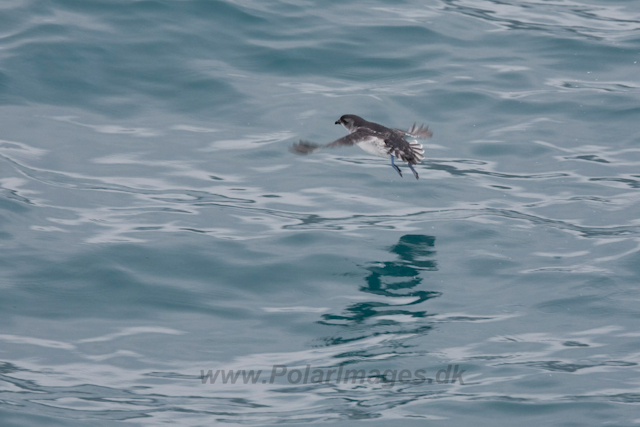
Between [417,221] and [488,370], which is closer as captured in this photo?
[488,370]

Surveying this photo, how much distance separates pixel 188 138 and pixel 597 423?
6.53 meters

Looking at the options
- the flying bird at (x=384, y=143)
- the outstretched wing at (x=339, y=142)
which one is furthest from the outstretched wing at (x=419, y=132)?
the outstretched wing at (x=339, y=142)

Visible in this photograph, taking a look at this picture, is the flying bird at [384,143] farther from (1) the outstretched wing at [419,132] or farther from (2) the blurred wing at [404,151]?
(1) the outstretched wing at [419,132]

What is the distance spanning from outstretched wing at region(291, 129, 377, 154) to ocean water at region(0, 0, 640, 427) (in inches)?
37.3

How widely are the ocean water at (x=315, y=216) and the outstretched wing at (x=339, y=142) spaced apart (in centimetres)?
95

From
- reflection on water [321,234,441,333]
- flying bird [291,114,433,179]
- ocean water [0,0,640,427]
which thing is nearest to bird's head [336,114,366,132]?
flying bird [291,114,433,179]

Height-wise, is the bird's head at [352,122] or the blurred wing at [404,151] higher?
the bird's head at [352,122]

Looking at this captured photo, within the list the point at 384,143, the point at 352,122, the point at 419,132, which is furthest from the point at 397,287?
the point at 419,132

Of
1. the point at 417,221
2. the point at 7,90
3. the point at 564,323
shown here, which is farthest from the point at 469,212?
the point at 7,90

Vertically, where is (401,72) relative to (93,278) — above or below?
above

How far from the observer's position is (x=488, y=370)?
712 centimetres

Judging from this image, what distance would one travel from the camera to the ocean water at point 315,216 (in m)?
6.95

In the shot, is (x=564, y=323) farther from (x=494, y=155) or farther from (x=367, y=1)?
(x=367, y=1)

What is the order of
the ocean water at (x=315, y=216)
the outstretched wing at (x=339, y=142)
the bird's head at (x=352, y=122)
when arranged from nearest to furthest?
the ocean water at (x=315, y=216) < the outstretched wing at (x=339, y=142) < the bird's head at (x=352, y=122)
